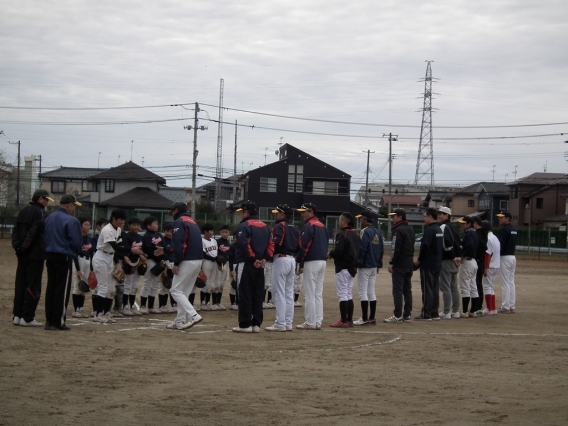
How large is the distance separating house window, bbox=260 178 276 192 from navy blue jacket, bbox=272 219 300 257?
51.5 metres

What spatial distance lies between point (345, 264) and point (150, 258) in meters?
4.26

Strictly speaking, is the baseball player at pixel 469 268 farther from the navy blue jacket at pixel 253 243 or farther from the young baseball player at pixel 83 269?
the young baseball player at pixel 83 269

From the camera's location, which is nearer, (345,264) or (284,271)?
(284,271)

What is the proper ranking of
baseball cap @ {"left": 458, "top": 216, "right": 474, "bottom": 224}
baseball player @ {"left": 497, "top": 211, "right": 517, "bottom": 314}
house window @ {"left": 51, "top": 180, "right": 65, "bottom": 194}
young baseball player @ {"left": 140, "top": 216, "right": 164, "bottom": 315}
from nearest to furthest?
1. young baseball player @ {"left": 140, "top": 216, "right": 164, "bottom": 315}
2. baseball cap @ {"left": 458, "top": 216, "right": 474, "bottom": 224}
3. baseball player @ {"left": 497, "top": 211, "right": 517, "bottom": 314}
4. house window @ {"left": 51, "top": 180, "right": 65, "bottom": 194}

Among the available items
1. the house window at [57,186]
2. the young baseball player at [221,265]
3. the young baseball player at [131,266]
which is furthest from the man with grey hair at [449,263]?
the house window at [57,186]

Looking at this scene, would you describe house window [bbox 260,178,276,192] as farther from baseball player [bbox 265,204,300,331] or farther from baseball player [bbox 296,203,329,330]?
baseball player [bbox 265,204,300,331]

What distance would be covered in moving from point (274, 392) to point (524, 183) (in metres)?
72.7

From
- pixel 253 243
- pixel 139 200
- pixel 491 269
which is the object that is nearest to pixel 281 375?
pixel 253 243

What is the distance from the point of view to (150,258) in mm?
14969

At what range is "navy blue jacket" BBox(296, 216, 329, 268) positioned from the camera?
13008 mm

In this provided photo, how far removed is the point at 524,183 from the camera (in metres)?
75.4

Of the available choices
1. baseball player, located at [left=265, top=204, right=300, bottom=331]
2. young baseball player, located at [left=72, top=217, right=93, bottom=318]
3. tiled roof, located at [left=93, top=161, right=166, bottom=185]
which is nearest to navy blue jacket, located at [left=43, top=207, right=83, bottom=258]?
young baseball player, located at [left=72, top=217, right=93, bottom=318]

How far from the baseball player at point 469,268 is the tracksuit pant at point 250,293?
17.2 ft

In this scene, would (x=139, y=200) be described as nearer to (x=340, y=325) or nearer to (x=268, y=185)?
(x=268, y=185)
